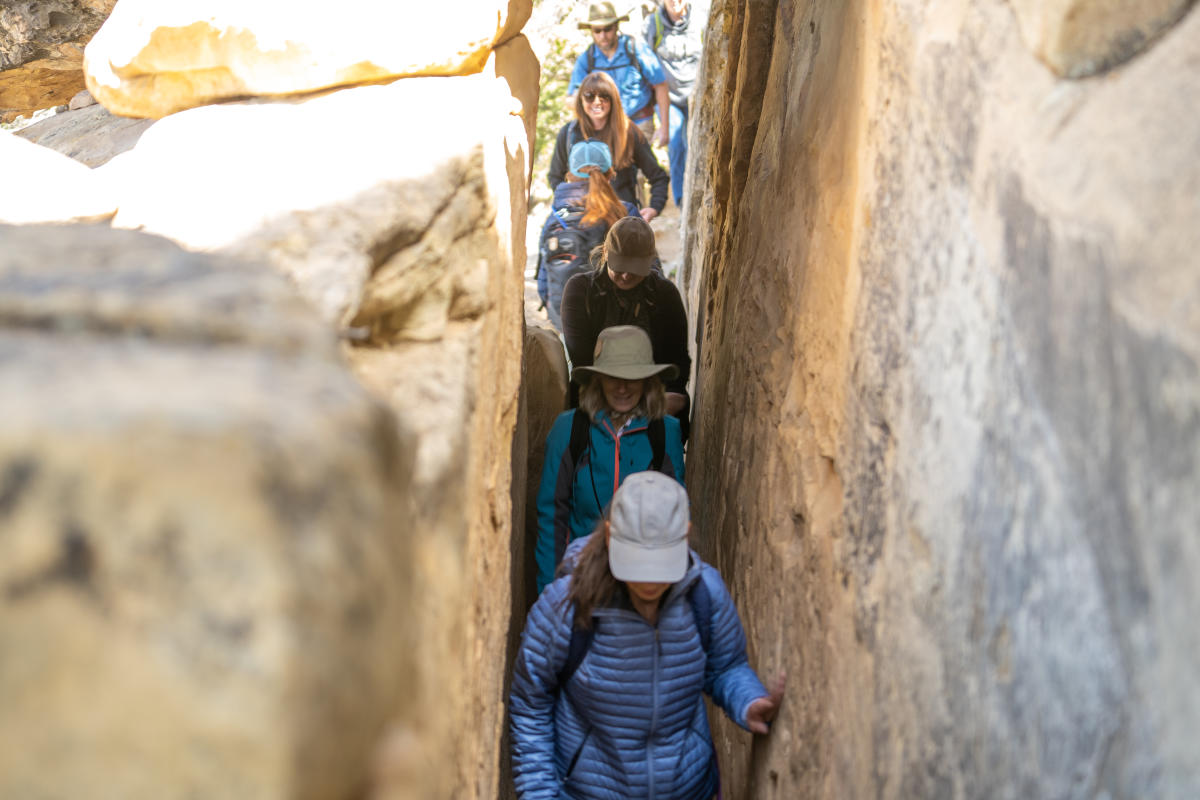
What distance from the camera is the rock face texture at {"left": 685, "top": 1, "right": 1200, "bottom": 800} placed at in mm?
1354

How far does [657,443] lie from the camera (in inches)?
151

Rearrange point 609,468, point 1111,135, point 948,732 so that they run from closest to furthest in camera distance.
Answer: point 1111,135 < point 948,732 < point 609,468

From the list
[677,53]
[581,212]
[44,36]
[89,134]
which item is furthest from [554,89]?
[89,134]

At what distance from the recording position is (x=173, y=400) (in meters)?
1.14

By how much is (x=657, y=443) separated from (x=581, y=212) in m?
1.93

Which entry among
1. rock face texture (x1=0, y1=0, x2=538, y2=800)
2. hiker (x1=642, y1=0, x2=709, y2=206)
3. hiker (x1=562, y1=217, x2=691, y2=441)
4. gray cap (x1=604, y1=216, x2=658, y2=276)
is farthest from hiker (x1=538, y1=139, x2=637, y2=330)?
rock face texture (x1=0, y1=0, x2=538, y2=800)

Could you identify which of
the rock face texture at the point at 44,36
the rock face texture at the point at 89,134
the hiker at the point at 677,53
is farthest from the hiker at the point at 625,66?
the rock face texture at the point at 89,134

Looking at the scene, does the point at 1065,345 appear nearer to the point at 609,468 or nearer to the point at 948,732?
the point at 948,732

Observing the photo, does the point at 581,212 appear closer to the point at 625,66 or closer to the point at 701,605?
the point at 625,66

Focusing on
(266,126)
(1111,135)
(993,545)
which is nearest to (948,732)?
(993,545)

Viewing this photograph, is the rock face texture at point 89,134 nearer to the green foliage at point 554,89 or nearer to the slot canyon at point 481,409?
the slot canyon at point 481,409

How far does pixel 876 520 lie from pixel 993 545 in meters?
0.59

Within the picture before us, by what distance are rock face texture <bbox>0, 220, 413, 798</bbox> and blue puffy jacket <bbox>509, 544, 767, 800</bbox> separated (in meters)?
1.53

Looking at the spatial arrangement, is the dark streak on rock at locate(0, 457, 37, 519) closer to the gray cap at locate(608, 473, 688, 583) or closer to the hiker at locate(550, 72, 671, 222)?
the gray cap at locate(608, 473, 688, 583)
